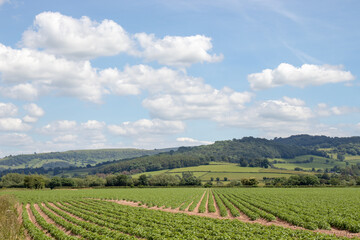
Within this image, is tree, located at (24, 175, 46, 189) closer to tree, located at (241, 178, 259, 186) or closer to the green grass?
tree, located at (241, 178, 259, 186)

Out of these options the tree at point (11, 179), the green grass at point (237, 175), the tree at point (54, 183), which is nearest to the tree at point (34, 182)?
the tree at point (54, 183)

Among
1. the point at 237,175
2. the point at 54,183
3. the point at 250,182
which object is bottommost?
the point at 237,175

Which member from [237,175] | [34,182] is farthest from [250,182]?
[34,182]

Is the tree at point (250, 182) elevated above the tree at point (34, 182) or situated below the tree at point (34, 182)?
below

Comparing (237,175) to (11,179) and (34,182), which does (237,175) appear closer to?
(34,182)

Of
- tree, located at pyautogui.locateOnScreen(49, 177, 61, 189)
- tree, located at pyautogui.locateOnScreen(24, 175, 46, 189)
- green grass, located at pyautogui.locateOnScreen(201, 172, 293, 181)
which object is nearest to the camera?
tree, located at pyautogui.locateOnScreen(24, 175, 46, 189)

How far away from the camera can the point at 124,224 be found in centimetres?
3412

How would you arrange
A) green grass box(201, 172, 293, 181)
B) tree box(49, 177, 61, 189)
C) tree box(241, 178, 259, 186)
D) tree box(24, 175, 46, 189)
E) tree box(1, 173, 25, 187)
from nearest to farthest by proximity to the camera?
tree box(24, 175, 46, 189)
tree box(241, 178, 259, 186)
tree box(49, 177, 61, 189)
tree box(1, 173, 25, 187)
green grass box(201, 172, 293, 181)

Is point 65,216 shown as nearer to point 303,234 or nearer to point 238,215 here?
point 238,215

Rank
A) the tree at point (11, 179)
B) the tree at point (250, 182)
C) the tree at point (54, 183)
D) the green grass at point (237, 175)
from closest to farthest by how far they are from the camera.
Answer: the tree at point (250, 182) < the tree at point (54, 183) < the tree at point (11, 179) < the green grass at point (237, 175)

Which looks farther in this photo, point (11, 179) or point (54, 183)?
point (11, 179)

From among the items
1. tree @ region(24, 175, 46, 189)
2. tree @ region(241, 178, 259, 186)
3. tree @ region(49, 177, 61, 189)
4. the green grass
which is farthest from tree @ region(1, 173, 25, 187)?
tree @ region(241, 178, 259, 186)

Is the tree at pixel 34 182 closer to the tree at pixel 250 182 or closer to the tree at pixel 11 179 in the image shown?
the tree at pixel 11 179

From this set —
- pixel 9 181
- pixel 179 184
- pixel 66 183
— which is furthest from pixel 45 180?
pixel 179 184
